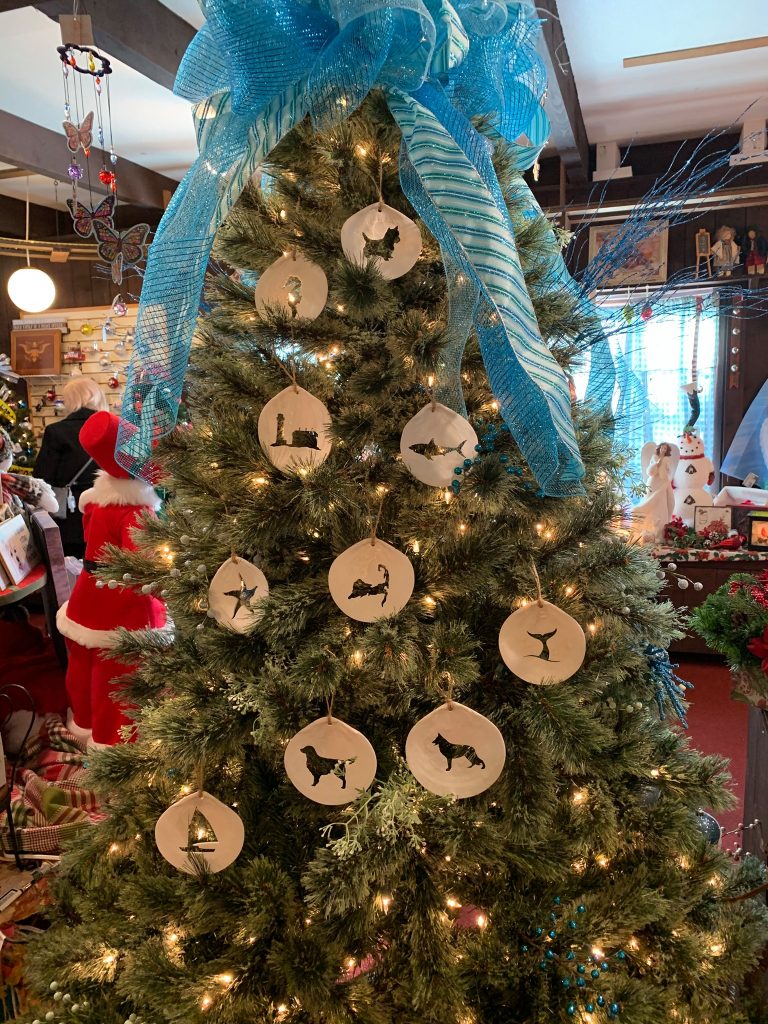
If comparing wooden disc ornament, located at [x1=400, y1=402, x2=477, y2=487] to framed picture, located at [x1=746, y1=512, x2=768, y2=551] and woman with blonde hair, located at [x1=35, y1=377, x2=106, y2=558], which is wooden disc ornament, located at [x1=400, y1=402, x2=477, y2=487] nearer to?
woman with blonde hair, located at [x1=35, y1=377, x2=106, y2=558]

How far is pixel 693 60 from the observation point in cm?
357

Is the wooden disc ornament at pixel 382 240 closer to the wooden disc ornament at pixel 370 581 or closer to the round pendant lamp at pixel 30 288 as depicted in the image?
the wooden disc ornament at pixel 370 581

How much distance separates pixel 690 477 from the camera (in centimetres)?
432

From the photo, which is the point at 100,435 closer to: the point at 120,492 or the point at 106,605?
the point at 120,492

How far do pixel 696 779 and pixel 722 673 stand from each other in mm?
3214

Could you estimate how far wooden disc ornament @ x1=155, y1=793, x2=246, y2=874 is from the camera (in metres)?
0.88

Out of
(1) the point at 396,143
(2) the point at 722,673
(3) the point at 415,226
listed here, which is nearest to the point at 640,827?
→ (3) the point at 415,226

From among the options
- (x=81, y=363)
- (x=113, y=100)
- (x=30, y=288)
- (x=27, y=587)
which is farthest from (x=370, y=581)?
(x=81, y=363)

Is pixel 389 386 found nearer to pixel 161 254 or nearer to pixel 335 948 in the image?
pixel 161 254

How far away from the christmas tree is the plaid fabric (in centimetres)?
23

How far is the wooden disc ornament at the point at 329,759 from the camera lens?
85 cm

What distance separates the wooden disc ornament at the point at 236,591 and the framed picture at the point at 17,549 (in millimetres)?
1689

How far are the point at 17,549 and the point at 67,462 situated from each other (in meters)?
1.55

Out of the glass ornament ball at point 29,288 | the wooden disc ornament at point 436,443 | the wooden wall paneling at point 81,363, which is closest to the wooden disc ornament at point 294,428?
the wooden disc ornament at point 436,443
